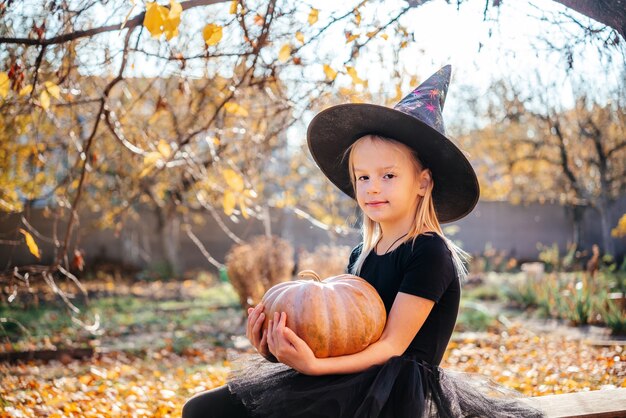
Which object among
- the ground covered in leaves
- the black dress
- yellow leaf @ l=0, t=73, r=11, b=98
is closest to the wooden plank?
the black dress

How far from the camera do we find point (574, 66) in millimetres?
3650

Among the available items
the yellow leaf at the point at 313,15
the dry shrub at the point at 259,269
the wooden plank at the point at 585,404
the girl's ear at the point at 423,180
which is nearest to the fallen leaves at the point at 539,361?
the wooden plank at the point at 585,404

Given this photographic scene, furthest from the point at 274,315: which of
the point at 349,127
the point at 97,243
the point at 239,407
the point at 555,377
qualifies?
the point at 97,243

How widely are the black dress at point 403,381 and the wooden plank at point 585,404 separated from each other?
238 mm

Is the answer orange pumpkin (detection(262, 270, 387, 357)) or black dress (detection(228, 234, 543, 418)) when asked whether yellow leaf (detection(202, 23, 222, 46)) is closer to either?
black dress (detection(228, 234, 543, 418))

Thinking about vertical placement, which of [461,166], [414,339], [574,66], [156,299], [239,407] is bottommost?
[156,299]

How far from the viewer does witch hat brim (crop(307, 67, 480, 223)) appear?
7.79 ft

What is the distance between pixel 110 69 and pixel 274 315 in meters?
4.61

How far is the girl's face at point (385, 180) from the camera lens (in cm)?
242

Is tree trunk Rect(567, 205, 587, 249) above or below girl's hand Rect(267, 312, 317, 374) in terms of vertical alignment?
above

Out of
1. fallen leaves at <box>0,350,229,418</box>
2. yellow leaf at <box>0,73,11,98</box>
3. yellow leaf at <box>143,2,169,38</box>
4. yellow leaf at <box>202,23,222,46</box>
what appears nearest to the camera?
yellow leaf at <box>143,2,169,38</box>

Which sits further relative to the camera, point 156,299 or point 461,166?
point 156,299

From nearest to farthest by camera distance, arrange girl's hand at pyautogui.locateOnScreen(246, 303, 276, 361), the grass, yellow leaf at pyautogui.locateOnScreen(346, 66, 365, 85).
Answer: girl's hand at pyautogui.locateOnScreen(246, 303, 276, 361), yellow leaf at pyautogui.locateOnScreen(346, 66, 365, 85), the grass

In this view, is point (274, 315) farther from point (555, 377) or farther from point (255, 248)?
point (255, 248)
